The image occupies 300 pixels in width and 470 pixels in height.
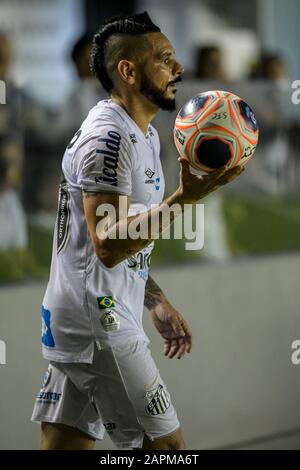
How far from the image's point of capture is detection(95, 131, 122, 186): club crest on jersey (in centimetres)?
288

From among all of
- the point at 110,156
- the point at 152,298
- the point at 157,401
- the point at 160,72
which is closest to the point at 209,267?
the point at 152,298

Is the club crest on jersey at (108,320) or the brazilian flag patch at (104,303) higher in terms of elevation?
the brazilian flag patch at (104,303)

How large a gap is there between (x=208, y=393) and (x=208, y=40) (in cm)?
648

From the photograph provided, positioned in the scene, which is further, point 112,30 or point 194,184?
point 112,30

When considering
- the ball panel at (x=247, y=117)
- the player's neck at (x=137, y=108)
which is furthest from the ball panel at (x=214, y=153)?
the player's neck at (x=137, y=108)

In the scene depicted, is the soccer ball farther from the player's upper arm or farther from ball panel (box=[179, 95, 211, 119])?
the player's upper arm

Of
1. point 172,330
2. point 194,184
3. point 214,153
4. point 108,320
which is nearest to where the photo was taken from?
point 194,184

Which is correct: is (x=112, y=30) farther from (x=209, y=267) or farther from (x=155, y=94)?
(x=209, y=267)

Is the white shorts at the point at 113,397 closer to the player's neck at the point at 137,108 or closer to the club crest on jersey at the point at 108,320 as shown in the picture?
the club crest on jersey at the point at 108,320

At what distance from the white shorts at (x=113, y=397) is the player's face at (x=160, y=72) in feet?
2.49

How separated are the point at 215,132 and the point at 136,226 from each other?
36 cm

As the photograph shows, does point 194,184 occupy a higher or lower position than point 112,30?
lower

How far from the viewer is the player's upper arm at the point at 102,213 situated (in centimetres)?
285

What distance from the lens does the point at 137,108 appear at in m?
3.18
